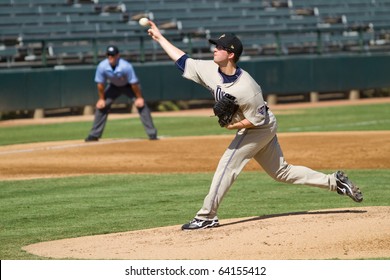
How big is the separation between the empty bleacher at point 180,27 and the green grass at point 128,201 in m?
11.9

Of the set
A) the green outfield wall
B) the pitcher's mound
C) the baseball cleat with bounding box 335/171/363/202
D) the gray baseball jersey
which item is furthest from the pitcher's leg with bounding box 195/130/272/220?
the green outfield wall

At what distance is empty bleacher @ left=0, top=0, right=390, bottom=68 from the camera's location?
26.3 metres

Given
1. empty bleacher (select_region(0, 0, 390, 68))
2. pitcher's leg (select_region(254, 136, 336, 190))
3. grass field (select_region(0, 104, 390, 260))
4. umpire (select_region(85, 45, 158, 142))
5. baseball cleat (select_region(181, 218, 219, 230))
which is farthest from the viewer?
empty bleacher (select_region(0, 0, 390, 68))

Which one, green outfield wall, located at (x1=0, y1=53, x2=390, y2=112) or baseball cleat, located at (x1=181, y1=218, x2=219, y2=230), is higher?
baseball cleat, located at (x1=181, y1=218, x2=219, y2=230)

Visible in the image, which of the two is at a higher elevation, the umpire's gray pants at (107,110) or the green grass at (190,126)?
the umpire's gray pants at (107,110)

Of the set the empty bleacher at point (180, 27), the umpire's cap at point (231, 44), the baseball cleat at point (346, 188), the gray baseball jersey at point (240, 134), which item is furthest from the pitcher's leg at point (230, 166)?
the empty bleacher at point (180, 27)

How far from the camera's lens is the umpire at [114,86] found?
18.0 m

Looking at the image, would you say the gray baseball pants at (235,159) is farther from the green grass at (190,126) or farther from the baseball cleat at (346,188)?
the green grass at (190,126)

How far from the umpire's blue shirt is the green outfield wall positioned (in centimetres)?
615

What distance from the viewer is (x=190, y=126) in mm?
22906

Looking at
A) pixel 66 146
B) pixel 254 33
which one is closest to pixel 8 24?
pixel 254 33

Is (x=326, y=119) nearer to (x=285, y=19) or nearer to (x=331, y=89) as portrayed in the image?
(x=331, y=89)

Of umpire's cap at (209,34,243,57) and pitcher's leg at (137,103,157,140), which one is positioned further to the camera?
pitcher's leg at (137,103,157,140)

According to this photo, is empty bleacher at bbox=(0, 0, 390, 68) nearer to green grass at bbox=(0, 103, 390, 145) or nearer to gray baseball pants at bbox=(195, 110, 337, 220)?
green grass at bbox=(0, 103, 390, 145)
